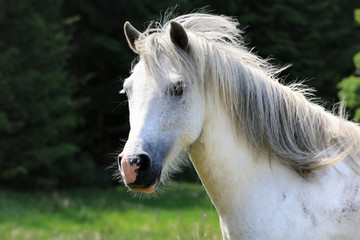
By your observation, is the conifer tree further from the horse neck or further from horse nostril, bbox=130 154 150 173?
horse nostril, bbox=130 154 150 173

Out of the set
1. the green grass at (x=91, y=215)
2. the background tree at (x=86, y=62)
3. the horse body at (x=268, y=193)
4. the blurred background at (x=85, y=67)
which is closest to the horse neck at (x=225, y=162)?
A: the horse body at (x=268, y=193)

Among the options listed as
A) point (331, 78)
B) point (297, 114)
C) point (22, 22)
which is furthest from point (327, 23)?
point (297, 114)

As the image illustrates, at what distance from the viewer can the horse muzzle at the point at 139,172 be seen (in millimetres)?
2154

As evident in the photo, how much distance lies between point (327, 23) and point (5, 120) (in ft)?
40.2

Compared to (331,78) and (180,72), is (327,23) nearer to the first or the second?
(331,78)

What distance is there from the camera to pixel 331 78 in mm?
18422

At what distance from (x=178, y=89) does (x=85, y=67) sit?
54.9 ft

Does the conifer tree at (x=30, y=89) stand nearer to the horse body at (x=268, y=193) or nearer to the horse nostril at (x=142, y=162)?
the horse body at (x=268, y=193)

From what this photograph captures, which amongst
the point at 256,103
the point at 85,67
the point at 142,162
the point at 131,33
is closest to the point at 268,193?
the point at 256,103

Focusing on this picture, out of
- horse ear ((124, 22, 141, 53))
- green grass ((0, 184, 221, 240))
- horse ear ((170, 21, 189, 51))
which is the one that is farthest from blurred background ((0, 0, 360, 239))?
horse ear ((170, 21, 189, 51))

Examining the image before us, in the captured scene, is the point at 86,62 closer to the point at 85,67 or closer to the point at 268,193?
the point at 85,67

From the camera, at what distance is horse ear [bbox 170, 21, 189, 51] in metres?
2.35

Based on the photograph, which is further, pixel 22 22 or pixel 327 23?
pixel 327 23

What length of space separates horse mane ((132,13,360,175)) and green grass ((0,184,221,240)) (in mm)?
4745
